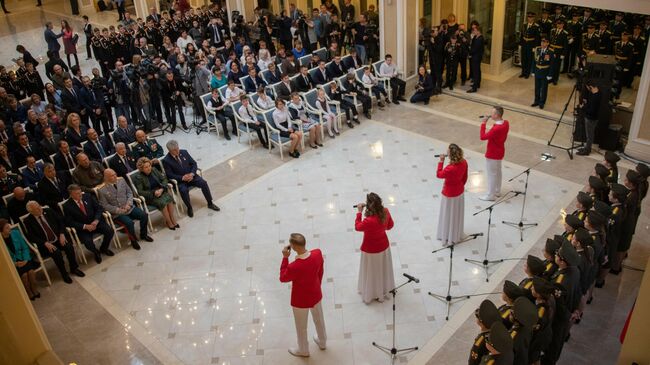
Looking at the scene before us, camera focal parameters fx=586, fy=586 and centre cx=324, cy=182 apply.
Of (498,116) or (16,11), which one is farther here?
(16,11)

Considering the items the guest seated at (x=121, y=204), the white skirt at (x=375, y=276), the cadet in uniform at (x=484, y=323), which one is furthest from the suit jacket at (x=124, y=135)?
the cadet in uniform at (x=484, y=323)

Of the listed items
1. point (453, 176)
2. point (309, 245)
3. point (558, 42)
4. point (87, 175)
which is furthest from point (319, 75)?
point (453, 176)

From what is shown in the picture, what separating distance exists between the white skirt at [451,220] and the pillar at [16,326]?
5.75 m

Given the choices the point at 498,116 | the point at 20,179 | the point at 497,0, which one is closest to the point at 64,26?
the point at 20,179

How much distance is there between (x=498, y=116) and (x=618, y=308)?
10.6 ft

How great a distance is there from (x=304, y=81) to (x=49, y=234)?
6747 mm

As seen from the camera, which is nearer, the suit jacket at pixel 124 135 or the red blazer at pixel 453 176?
the red blazer at pixel 453 176

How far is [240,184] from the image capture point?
11008 mm

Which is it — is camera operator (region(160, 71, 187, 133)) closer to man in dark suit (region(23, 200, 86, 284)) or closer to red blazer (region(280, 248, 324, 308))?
man in dark suit (region(23, 200, 86, 284))

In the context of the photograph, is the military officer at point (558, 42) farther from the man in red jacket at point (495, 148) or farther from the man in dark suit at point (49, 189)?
the man in dark suit at point (49, 189)

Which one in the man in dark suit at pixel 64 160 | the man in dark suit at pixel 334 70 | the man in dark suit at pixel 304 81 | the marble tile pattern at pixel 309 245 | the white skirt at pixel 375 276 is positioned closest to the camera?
the white skirt at pixel 375 276

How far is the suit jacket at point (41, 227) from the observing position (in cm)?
855

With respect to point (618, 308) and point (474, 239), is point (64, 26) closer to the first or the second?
point (474, 239)

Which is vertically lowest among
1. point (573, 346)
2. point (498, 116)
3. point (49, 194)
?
point (573, 346)
